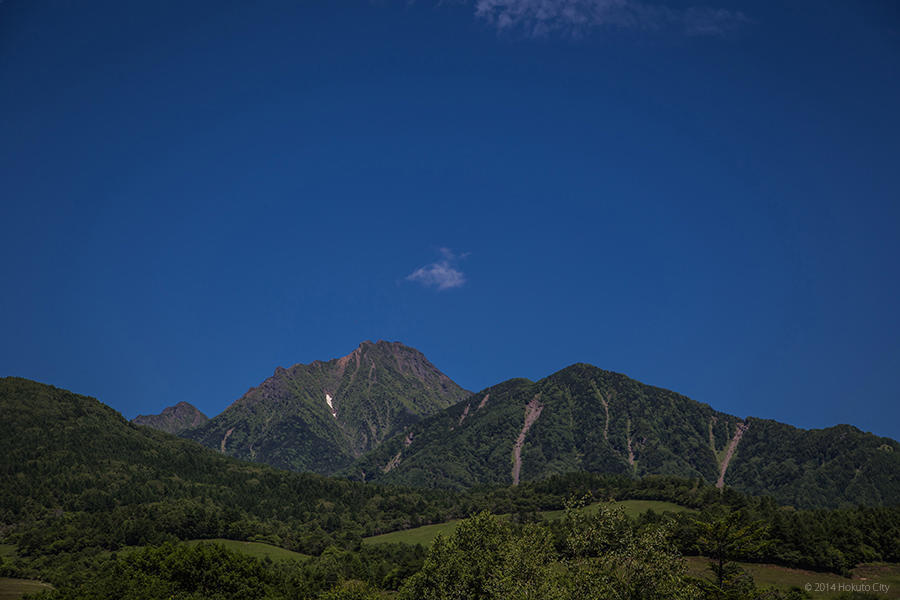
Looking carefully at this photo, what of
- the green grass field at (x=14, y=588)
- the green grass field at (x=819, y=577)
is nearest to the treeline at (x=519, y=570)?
the green grass field at (x=819, y=577)

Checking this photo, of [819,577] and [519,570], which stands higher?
[519,570]

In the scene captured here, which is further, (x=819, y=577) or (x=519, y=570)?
(x=819, y=577)

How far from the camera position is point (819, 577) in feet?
404

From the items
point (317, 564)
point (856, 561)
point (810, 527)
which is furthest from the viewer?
point (317, 564)

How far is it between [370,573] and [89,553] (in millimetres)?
88868

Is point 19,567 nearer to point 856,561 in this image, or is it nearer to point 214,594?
point 214,594

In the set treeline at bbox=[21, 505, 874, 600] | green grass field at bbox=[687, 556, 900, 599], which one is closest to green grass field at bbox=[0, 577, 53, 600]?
treeline at bbox=[21, 505, 874, 600]

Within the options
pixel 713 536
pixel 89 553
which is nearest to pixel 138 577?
pixel 713 536

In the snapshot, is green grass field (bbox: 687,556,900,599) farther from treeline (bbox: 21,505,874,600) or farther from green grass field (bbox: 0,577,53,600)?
green grass field (bbox: 0,577,53,600)

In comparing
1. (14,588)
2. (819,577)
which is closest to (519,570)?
(819,577)

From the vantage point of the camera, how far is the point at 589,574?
62625 mm

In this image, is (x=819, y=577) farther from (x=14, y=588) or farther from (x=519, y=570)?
(x=14, y=588)

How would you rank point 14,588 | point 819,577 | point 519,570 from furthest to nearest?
point 14,588, point 819,577, point 519,570

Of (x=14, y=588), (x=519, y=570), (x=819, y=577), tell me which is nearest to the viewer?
(x=519, y=570)
